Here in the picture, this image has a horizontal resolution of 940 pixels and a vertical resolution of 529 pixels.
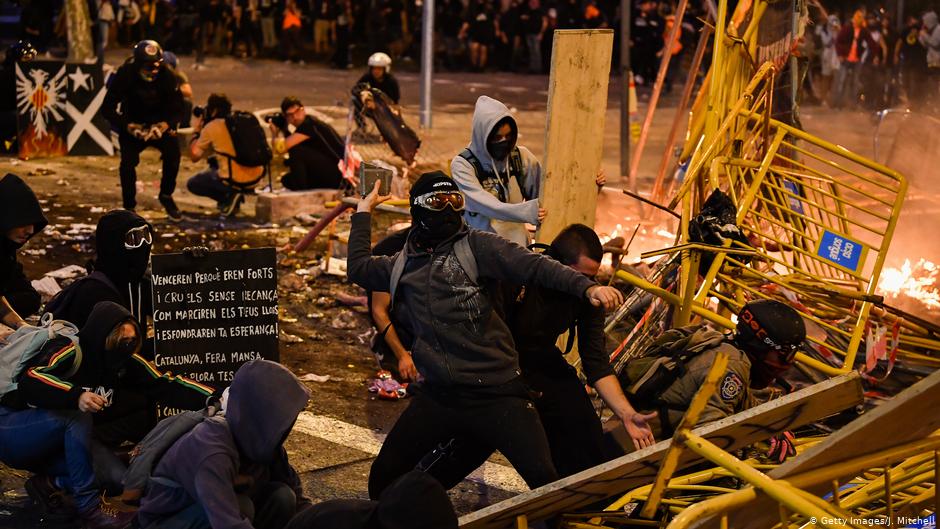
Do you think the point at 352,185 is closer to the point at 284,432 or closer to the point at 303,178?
the point at 303,178

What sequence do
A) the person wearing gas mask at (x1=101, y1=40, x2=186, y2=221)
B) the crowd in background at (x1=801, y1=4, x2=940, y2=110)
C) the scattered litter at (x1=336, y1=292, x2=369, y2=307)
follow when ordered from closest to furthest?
the scattered litter at (x1=336, y1=292, x2=369, y2=307)
the person wearing gas mask at (x1=101, y1=40, x2=186, y2=221)
the crowd in background at (x1=801, y1=4, x2=940, y2=110)

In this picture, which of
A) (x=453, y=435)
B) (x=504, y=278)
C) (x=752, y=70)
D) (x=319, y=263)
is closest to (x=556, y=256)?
(x=504, y=278)

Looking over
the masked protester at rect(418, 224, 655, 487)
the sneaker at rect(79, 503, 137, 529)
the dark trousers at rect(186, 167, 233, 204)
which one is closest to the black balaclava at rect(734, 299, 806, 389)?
the masked protester at rect(418, 224, 655, 487)

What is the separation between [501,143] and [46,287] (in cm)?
438

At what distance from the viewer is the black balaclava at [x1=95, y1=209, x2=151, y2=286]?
5.82 m

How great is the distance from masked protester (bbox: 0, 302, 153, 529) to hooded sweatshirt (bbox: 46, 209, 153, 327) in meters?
0.19

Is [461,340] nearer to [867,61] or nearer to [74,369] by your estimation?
[74,369]

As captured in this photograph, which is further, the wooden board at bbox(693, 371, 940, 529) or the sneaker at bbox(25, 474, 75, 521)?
the sneaker at bbox(25, 474, 75, 521)

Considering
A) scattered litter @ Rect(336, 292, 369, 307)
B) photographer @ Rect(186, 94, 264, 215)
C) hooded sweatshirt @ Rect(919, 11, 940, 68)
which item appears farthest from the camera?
Result: hooded sweatshirt @ Rect(919, 11, 940, 68)

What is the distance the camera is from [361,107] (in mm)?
11484

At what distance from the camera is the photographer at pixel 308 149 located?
12.1 m

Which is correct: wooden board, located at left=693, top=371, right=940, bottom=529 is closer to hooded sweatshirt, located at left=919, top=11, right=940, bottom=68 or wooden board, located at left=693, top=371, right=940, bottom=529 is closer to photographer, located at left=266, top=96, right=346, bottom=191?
photographer, located at left=266, top=96, right=346, bottom=191

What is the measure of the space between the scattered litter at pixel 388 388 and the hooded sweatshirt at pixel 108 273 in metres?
2.03

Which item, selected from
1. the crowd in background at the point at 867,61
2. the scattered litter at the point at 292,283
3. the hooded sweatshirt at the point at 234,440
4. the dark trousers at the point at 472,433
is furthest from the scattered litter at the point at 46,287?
the crowd in background at the point at 867,61
